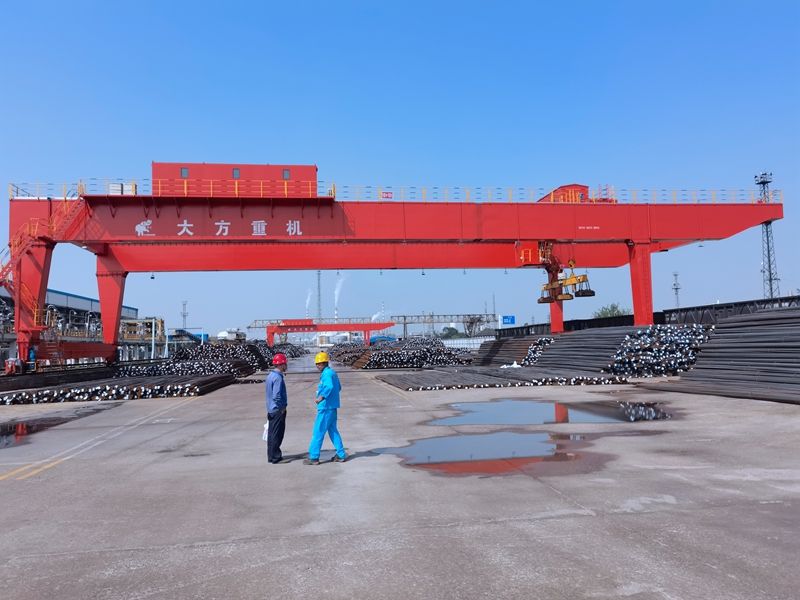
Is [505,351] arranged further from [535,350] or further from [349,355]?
[349,355]

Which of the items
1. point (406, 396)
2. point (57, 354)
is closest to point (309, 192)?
point (406, 396)

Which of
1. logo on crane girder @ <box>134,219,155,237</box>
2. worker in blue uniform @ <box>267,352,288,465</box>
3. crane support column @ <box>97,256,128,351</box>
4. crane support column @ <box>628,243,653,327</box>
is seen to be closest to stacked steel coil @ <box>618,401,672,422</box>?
worker in blue uniform @ <box>267,352,288,465</box>

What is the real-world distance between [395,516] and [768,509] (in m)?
3.18

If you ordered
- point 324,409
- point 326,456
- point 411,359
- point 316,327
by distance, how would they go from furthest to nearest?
point 316,327, point 411,359, point 326,456, point 324,409

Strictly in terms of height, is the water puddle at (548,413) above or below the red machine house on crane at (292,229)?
below

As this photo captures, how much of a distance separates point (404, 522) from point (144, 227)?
63.4ft

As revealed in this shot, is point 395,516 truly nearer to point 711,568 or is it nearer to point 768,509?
point 711,568

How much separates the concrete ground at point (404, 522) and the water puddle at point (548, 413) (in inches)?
60.6

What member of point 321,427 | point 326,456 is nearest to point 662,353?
point 326,456

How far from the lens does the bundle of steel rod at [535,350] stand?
24.7 metres

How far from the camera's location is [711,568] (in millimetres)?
3348

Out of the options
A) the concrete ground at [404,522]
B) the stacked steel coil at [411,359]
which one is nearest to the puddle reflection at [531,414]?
the concrete ground at [404,522]

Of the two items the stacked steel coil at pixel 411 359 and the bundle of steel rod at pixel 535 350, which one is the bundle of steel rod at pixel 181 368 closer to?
→ the stacked steel coil at pixel 411 359

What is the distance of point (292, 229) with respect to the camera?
68.5 feet
